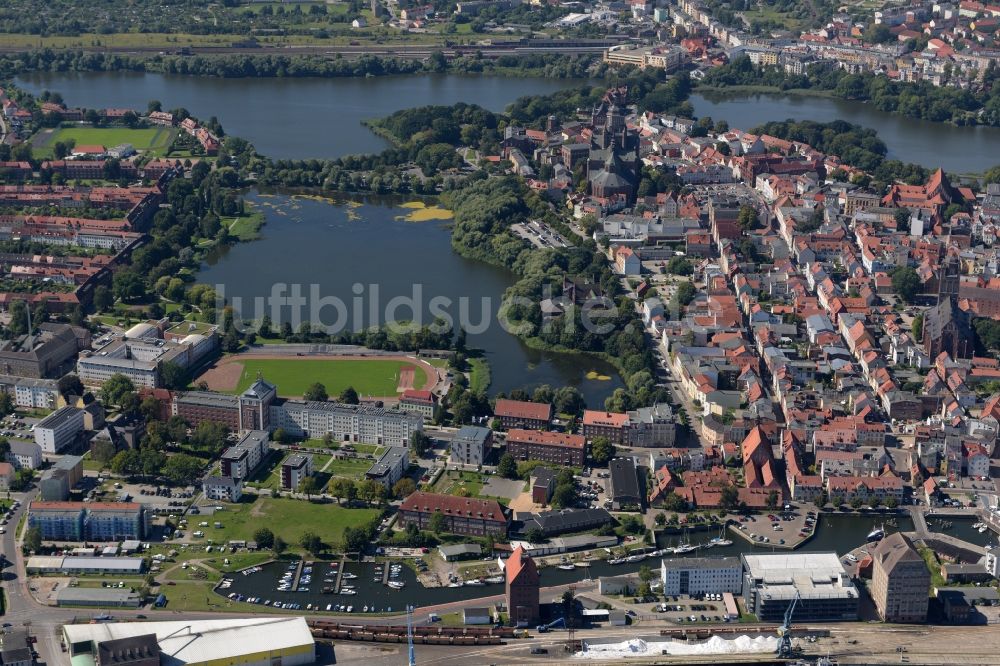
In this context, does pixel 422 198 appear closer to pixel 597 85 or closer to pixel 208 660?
pixel 597 85

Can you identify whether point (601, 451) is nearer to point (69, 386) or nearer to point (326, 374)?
point (326, 374)

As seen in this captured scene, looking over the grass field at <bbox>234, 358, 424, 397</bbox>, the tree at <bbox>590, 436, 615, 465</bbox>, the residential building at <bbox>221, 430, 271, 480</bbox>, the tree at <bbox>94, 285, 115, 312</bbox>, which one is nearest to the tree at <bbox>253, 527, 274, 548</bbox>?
the residential building at <bbox>221, 430, 271, 480</bbox>

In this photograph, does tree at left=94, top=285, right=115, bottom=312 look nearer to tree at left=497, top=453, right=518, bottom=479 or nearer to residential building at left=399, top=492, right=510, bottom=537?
tree at left=497, top=453, right=518, bottom=479

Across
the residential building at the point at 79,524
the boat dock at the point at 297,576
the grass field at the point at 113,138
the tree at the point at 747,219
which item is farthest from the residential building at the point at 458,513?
the grass field at the point at 113,138

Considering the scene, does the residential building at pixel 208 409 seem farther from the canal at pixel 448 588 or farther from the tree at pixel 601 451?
the tree at pixel 601 451

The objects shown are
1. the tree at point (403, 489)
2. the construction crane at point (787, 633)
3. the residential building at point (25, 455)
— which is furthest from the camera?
the residential building at point (25, 455)

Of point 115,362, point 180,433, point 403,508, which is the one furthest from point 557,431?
point 115,362
